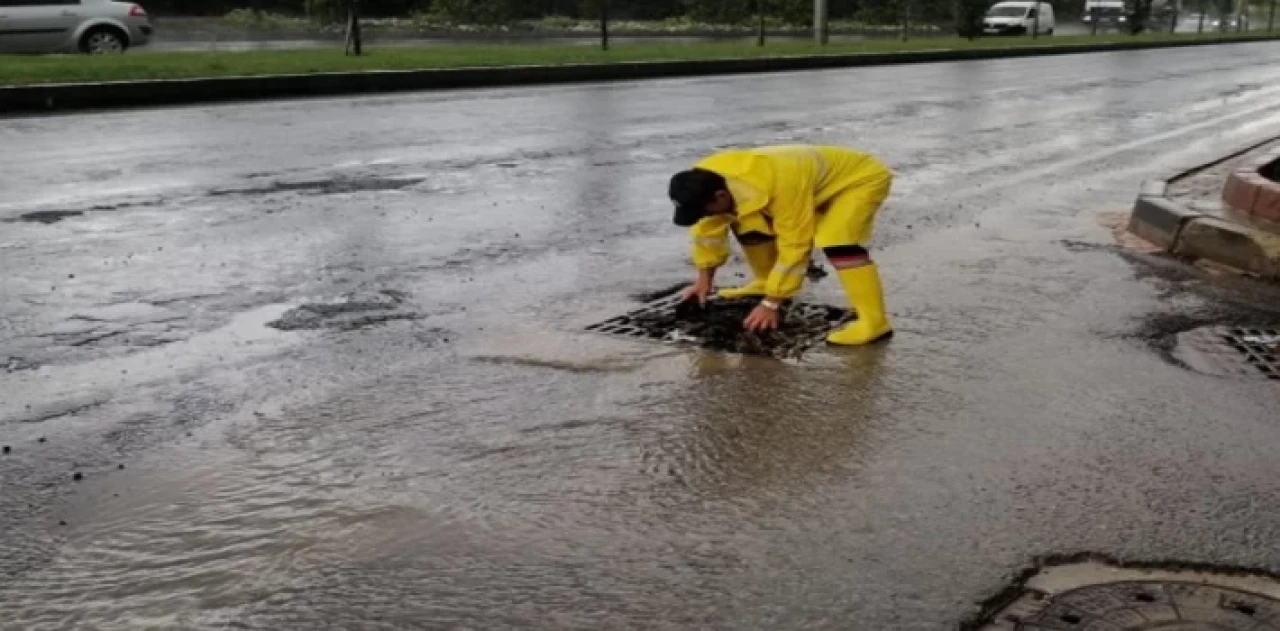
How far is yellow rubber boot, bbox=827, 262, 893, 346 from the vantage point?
4625mm

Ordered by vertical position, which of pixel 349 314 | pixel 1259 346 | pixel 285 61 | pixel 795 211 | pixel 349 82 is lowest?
pixel 1259 346

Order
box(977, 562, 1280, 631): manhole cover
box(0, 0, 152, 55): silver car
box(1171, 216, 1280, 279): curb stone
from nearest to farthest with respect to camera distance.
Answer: box(977, 562, 1280, 631): manhole cover
box(1171, 216, 1280, 279): curb stone
box(0, 0, 152, 55): silver car

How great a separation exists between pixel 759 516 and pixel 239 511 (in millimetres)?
1211

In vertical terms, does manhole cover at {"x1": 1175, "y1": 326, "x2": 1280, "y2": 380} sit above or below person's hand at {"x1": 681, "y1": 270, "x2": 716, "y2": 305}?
below

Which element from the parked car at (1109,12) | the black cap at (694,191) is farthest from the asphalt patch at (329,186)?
the parked car at (1109,12)

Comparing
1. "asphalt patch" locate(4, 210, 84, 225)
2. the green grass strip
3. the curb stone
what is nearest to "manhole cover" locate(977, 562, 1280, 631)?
the curb stone

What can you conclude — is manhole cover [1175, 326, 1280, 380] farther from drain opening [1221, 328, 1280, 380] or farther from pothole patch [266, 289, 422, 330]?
pothole patch [266, 289, 422, 330]

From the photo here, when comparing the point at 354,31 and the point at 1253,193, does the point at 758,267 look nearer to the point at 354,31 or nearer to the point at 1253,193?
the point at 1253,193

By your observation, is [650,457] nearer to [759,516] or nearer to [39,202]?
[759,516]

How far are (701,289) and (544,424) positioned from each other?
4.54 feet

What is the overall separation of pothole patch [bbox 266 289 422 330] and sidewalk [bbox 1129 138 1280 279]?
3839mm

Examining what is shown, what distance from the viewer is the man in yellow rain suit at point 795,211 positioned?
4559mm

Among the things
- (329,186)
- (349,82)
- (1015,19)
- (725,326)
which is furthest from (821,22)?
(725,326)

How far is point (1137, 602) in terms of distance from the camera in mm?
2689
